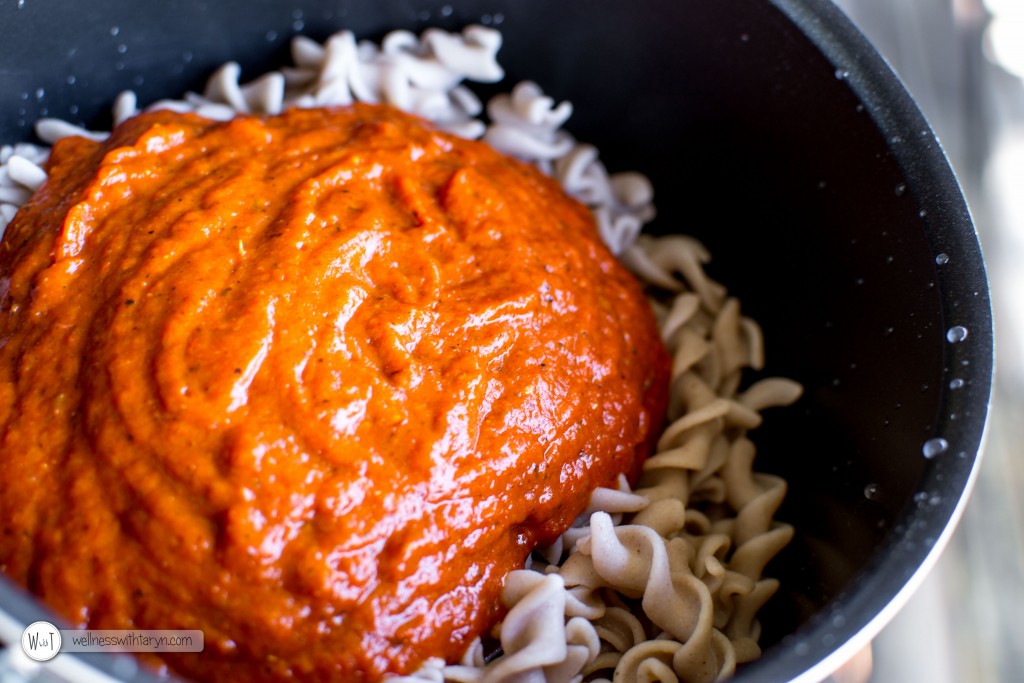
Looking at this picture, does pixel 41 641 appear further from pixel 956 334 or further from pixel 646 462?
pixel 956 334

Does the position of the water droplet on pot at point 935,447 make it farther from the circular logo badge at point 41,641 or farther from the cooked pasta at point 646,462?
the circular logo badge at point 41,641

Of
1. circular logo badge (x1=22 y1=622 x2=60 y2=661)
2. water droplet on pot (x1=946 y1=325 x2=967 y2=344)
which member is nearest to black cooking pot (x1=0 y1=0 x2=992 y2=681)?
water droplet on pot (x1=946 y1=325 x2=967 y2=344)

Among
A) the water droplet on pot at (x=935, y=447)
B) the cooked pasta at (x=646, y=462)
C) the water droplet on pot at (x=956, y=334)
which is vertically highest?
the water droplet on pot at (x=956, y=334)

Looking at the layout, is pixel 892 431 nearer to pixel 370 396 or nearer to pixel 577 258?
pixel 577 258

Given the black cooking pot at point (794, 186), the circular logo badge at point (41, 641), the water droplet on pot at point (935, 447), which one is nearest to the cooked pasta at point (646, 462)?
the black cooking pot at point (794, 186)

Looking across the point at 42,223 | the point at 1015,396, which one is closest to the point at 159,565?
the point at 42,223
